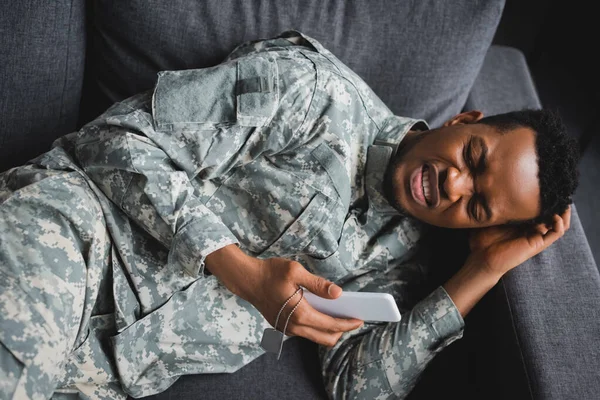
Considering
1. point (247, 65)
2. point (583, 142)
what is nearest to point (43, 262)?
point (247, 65)

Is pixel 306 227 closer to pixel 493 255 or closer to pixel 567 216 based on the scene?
pixel 493 255

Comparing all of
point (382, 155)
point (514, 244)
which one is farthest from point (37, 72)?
point (514, 244)

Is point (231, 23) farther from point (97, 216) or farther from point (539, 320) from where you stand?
point (539, 320)

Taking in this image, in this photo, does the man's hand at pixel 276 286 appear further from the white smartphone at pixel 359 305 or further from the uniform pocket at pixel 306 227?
the uniform pocket at pixel 306 227

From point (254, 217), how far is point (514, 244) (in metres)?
0.57

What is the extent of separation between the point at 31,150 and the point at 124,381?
569mm

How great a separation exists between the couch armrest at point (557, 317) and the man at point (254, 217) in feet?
0.17

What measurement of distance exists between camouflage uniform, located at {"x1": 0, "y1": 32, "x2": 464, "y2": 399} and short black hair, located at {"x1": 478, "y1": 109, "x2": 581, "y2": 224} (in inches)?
10.1

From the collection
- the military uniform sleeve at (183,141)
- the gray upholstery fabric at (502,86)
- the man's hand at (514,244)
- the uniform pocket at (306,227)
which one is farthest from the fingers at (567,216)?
the military uniform sleeve at (183,141)

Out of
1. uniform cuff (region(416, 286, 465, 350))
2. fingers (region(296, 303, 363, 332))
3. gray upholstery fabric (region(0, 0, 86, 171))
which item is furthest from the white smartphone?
gray upholstery fabric (region(0, 0, 86, 171))

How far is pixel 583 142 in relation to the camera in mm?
2469

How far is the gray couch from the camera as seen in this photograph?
121 centimetres

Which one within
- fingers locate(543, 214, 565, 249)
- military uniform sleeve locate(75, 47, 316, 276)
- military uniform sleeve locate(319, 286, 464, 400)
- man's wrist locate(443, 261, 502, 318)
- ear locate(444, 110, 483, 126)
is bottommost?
military uniform sleeve locate(319, 286, 464, 400)

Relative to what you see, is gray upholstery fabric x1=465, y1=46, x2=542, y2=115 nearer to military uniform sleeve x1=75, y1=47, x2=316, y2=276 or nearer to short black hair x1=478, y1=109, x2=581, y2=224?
short black hair x1=478, y1=109, x2=581, y2=224
